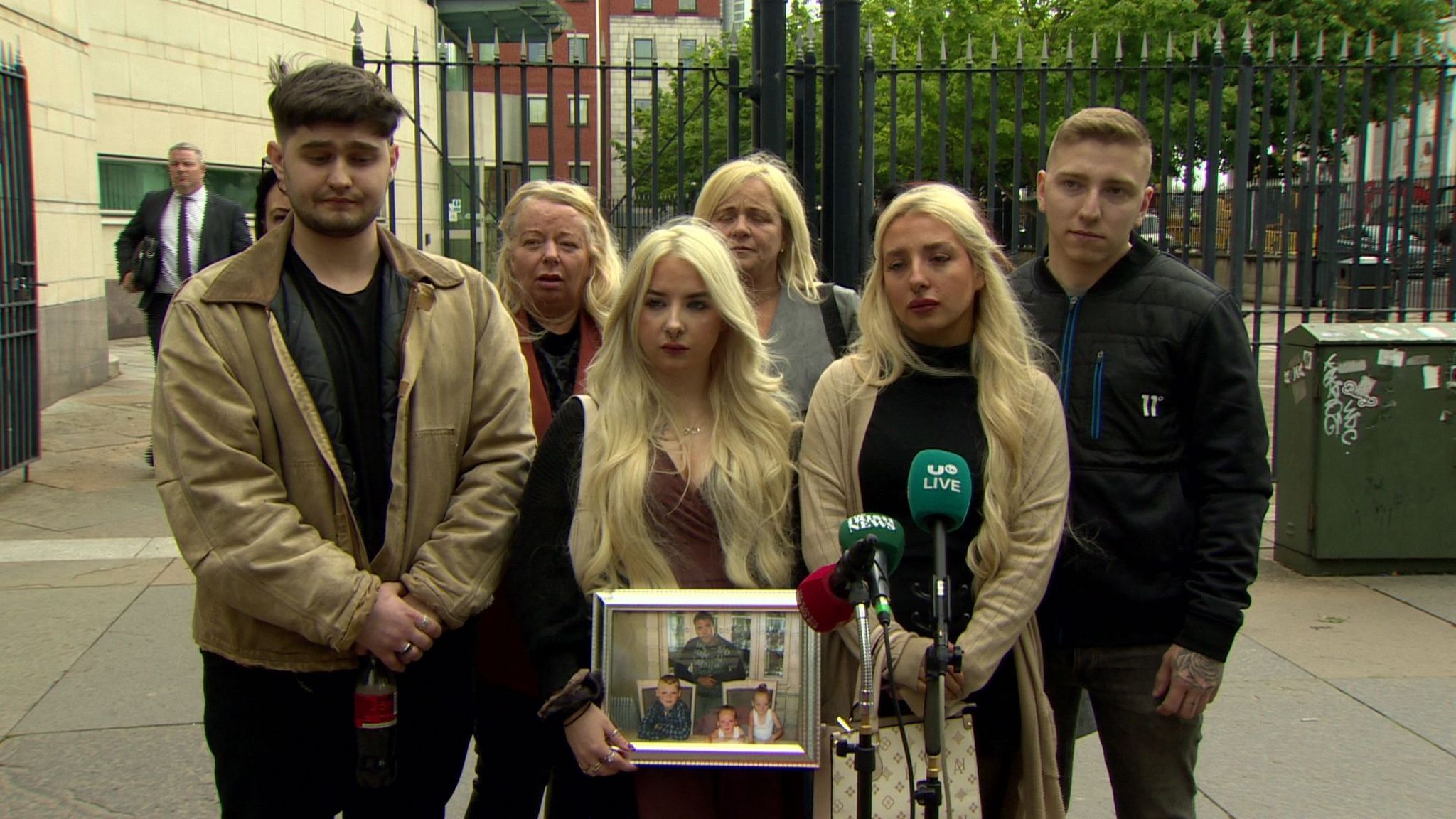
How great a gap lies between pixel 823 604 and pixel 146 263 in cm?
745

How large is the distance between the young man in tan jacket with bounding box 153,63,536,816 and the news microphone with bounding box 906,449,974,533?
1070 mm

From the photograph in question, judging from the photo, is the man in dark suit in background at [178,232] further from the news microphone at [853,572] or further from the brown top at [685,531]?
the news microphone at [853,572]

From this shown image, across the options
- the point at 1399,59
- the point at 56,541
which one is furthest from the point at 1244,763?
the point at 56,541

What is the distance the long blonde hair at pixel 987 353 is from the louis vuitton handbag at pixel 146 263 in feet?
22.0

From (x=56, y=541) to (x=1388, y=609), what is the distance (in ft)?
22.6

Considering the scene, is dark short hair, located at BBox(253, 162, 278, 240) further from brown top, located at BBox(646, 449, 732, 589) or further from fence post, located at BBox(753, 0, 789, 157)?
brown top, located at BBox(646, 449, 732, 589)

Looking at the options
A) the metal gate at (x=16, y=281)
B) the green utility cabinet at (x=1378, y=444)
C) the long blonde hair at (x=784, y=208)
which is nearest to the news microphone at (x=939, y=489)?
the long blonde hair at (x=784, y=208)

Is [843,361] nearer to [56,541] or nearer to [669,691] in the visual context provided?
[669,691]

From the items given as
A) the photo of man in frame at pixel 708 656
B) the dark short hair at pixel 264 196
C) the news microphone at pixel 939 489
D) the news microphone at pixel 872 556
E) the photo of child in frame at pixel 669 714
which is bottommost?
the photo of child in frame at pixel 669 714

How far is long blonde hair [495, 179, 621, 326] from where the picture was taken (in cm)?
360

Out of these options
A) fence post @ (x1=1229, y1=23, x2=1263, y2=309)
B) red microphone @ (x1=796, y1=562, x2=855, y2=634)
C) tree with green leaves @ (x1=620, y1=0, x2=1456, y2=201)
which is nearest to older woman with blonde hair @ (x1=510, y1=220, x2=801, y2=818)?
red microphone @ (x1=796, y1=562, x2=855, y2=634)

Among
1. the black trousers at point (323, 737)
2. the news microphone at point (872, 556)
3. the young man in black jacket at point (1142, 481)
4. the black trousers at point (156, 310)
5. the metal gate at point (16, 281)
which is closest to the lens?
the news microphone at point (872, 556)

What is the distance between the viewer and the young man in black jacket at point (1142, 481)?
2.78 metres

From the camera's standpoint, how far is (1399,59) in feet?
25.1
